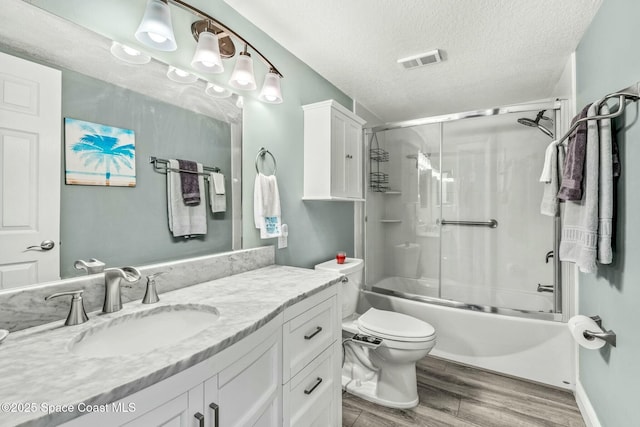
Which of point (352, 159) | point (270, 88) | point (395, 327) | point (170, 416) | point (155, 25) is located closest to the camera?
point (170, 416)

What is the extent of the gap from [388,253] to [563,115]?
1903mm

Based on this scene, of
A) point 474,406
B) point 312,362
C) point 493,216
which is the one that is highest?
point 493,216

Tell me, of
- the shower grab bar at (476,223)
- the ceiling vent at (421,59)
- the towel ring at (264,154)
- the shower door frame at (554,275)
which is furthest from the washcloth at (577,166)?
the shower grab bar at (476,223)

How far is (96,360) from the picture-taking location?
67 centimetres

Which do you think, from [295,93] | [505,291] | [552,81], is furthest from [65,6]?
[505,291]

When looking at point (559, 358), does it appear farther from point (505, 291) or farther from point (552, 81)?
point (552, 81)

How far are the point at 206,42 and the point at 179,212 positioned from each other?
30.4 inches

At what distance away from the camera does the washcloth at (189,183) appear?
1358 millimetres

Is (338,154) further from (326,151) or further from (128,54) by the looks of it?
(128,54)

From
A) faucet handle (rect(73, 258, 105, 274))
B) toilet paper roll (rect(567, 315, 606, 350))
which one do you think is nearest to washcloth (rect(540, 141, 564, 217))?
toilet paper roll (rect(567, 315, 606, 350))

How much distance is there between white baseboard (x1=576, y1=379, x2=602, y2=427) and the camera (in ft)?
5.22

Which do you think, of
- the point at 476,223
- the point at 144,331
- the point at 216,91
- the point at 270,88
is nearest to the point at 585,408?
the point at 476,223

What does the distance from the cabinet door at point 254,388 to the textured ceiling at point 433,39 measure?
67.7 inches

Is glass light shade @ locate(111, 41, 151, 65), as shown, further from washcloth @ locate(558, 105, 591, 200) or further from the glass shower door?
the glass shower door
